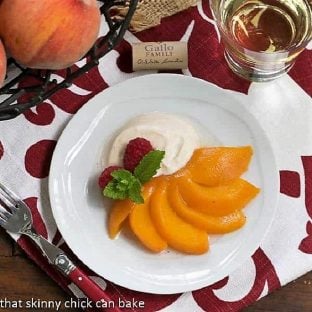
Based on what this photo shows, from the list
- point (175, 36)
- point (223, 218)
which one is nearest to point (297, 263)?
point (223, 218)

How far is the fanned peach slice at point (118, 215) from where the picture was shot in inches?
36.3

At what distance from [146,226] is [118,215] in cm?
4

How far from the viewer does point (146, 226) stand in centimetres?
93

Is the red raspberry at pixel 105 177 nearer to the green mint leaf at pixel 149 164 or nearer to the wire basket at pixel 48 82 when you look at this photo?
the green mint leaf at pixel 149 164

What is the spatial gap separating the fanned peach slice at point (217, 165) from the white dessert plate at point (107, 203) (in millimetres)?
22

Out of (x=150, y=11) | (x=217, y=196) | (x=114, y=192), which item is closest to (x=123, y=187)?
(x=114, y=192)

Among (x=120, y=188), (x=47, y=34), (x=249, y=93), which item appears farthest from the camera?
(x=249, y=93)

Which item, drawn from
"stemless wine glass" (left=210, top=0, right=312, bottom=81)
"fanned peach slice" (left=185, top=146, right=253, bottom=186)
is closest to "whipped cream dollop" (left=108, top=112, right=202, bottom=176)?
"fanned peach slice" (left=185, top=146, right=253, bottom=186)

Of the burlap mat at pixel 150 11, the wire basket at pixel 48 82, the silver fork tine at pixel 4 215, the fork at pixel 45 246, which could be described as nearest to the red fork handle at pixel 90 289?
the fork at pixel 45 246

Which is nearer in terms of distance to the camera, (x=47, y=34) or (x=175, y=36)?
(x=47, y=34)

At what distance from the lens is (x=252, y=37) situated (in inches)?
39.6

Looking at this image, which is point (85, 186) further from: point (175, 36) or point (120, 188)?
point (175, 36)

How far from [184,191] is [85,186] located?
12 cm

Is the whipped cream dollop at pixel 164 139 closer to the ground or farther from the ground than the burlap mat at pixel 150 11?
closer to the ground
